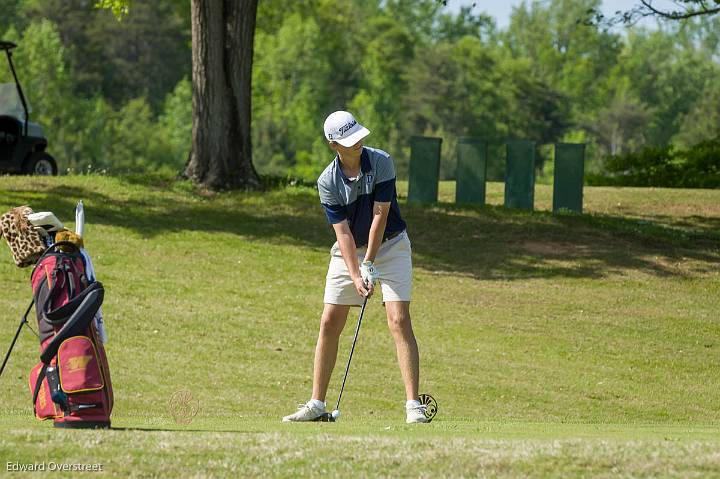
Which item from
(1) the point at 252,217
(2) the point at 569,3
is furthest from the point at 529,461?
(2) the point at 569,3

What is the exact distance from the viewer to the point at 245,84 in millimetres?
24594

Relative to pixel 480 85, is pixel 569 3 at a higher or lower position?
higher

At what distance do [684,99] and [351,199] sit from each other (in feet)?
400

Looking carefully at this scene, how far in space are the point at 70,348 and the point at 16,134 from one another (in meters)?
18.1

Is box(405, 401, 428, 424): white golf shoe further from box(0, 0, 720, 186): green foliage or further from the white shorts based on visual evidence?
box(0, 0, 720, 186): green foliage

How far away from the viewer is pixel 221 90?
79.7 feet

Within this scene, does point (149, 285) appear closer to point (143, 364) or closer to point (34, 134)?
point (143, 364)

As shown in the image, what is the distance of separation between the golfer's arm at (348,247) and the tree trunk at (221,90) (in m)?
15.6

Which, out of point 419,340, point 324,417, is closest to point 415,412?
point 324,417

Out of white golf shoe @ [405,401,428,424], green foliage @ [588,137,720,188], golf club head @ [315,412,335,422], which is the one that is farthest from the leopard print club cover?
green foliage @ [588,137,720,188]

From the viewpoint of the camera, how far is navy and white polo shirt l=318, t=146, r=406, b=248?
8797mm

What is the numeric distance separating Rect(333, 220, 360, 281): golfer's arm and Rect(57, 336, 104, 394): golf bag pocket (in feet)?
6.11

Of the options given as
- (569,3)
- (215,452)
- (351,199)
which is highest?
(569,3)

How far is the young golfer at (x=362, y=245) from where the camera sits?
875 cm
